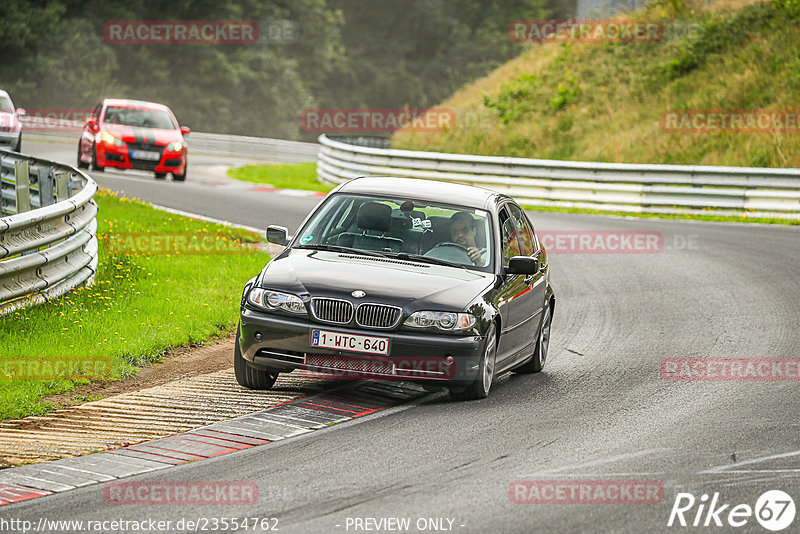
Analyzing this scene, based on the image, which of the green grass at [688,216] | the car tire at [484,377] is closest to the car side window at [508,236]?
the car tire at [484,377]

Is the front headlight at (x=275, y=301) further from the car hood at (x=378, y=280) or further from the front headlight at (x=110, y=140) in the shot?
the front headlight at (x=110, y=140)

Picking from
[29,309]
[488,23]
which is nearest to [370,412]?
[29,309]

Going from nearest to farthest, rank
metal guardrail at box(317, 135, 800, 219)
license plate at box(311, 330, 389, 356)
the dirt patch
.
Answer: license plate at box(311, 330, 389, 356), the dirt patch, metal guardrail at box(317, 135, 800, 219)

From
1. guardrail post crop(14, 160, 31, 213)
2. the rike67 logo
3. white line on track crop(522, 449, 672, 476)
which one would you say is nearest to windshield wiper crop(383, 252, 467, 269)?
white line on track crop(522, 449, 672, 476)

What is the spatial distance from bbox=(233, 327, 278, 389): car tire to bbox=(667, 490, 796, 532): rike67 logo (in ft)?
11.1

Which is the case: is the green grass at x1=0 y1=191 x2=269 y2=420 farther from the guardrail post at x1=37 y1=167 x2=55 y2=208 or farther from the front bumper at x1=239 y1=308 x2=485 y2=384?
the front bumper at x1=239 y1=308 x2=485 y2=384

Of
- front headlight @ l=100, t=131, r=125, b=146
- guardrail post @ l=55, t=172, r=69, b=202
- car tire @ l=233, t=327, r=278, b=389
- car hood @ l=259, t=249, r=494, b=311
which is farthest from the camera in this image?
front headlight @ l=100, t=131, r=125, b=146

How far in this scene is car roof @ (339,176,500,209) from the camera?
30.8 feet

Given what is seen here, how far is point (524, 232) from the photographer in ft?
33.5

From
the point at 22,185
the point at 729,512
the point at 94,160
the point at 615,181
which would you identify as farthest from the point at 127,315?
the point at 94,160

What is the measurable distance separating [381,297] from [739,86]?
25.7 metres

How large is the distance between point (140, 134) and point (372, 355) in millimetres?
20562

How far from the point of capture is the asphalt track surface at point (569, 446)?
5.67 m

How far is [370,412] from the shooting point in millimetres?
7910
